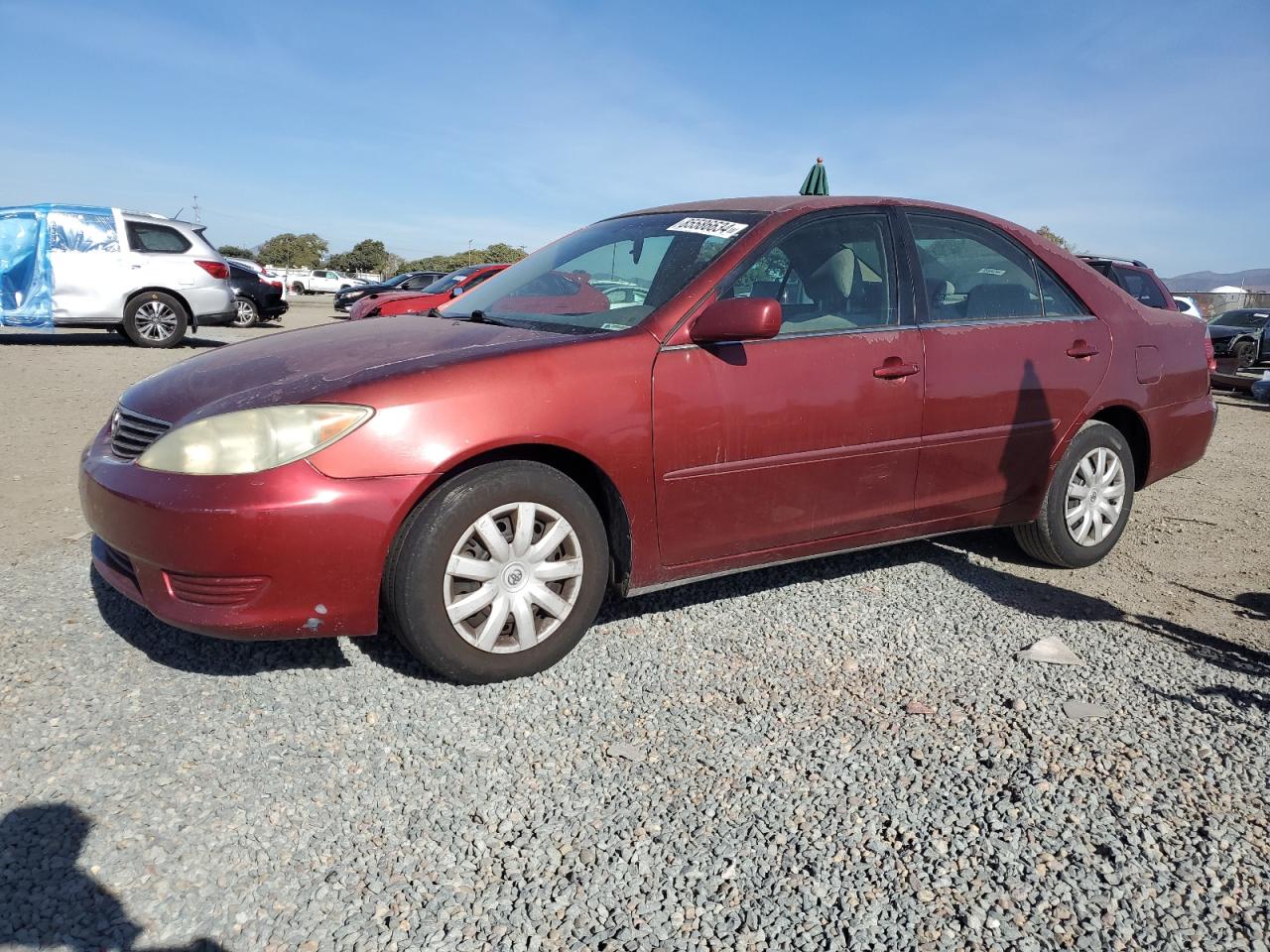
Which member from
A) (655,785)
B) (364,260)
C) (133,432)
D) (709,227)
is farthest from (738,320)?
(364,260)

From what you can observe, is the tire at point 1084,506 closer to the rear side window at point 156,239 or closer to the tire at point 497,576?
the tire at point 497,576

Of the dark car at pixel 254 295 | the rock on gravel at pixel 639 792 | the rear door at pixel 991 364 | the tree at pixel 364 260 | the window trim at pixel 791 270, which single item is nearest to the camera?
the rock on gravel at pixel 639 792

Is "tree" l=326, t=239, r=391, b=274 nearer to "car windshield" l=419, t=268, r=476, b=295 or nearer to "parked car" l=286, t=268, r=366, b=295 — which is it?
"parked car" l=286, t=268, r=366, b=295

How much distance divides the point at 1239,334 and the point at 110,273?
19.8 meters

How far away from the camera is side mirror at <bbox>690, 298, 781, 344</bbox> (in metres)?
3.23

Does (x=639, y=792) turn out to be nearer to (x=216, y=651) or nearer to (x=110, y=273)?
(x=216, y=651)

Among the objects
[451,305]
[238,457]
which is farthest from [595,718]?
[451,305]

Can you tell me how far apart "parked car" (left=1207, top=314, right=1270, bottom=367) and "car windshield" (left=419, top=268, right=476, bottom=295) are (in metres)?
13.3

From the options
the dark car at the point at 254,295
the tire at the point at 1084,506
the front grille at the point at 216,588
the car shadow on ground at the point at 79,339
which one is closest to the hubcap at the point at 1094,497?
the tire at the point at 1084,506

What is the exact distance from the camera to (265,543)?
8.94 feet

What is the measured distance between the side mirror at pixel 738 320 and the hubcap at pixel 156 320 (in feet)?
39.6

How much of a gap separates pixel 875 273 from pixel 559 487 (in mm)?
1653

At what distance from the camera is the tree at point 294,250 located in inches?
3147

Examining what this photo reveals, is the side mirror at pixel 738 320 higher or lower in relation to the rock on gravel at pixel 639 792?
higher
